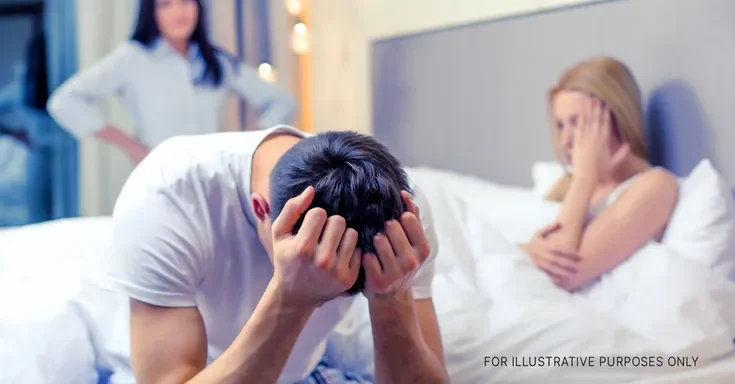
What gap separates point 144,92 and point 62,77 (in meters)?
0.20

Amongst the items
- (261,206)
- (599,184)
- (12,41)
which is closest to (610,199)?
(599,184)

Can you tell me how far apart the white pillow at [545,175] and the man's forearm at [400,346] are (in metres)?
0.40

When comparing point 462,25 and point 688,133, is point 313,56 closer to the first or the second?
point 462,25

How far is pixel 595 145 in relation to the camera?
95 cm

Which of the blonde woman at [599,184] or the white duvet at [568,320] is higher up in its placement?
the blonde woman at [599,184]

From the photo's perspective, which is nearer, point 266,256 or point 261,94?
point 266,256

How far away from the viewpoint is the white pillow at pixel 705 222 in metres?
0.81

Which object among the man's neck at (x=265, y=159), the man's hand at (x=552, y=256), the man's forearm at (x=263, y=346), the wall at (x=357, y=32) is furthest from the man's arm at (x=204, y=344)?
the wall at (x=357, y=32)

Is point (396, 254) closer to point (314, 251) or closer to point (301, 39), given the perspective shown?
point (314, 251)

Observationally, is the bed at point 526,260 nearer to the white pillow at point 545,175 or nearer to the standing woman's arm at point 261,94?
the white pillow at point 545,175

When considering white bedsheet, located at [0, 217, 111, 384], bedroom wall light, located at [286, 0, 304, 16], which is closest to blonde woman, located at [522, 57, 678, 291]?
white bedsheet, located at [0, 217, 111, 384]

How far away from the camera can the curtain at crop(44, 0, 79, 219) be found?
1508 millimetres

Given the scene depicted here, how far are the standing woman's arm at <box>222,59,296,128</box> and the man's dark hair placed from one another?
3.06 feet

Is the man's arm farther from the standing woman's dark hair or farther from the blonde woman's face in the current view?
the standing woman's dark hair
